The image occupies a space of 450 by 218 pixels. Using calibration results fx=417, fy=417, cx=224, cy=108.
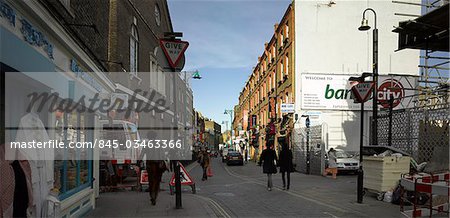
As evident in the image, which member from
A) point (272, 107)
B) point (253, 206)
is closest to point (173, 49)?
point (253, 206)

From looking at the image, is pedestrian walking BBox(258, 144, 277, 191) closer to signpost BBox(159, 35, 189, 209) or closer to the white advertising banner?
signpost BBox(159, 35, 189, 209)

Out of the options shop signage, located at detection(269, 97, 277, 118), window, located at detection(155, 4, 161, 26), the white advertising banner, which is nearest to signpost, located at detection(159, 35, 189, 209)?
the white advertising banner

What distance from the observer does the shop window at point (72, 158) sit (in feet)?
23.3

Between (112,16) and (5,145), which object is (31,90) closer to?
(5,145)

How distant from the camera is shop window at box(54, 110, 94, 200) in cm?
710

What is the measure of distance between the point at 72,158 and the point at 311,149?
61.1 ft

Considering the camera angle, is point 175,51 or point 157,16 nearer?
point 175,51

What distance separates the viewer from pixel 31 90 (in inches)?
245

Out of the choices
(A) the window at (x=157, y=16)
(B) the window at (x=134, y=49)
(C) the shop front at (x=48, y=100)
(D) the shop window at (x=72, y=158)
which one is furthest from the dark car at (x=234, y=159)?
(C) the shop front at (x=48, y=100)

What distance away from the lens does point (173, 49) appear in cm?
952

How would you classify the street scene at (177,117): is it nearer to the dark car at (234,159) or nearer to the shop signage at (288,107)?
the shop signage at (288,107)

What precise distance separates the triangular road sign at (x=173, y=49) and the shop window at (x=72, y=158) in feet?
7.39

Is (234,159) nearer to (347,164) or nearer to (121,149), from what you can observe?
(347,164)

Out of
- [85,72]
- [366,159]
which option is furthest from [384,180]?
[85,72]
